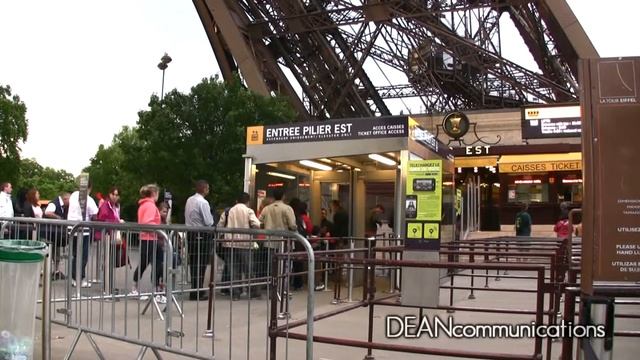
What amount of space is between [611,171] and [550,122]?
24.4m

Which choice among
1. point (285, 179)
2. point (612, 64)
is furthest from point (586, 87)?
point (285, 179)

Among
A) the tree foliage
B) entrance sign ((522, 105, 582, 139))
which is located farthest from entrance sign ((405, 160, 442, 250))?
the tree foliage

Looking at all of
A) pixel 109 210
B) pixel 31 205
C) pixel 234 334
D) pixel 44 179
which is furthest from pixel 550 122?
pixel 44 179

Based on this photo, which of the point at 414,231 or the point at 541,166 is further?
the point at 541,166

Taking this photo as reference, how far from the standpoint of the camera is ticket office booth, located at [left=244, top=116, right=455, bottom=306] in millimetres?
8734

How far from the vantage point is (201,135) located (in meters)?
34.9

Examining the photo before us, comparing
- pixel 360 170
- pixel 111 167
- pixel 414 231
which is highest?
pixel 111 167

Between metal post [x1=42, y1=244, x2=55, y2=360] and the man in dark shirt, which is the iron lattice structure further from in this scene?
metal post [x1=42, y1=244, x2=55, y2=360]

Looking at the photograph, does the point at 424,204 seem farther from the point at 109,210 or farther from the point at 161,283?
the point at 109,210

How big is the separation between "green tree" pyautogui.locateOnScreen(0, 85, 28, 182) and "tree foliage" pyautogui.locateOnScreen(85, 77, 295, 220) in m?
25.6

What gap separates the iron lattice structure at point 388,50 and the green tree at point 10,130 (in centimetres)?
2327

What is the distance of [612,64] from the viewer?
3656 mm

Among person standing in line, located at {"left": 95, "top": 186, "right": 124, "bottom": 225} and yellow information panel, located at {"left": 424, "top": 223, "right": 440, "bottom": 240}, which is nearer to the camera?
yellow information panel, located at {"left": 424, "top": 223, "right": 440, "bottom": 240}

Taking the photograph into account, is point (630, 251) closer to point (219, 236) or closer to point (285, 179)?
point (219, 236)
